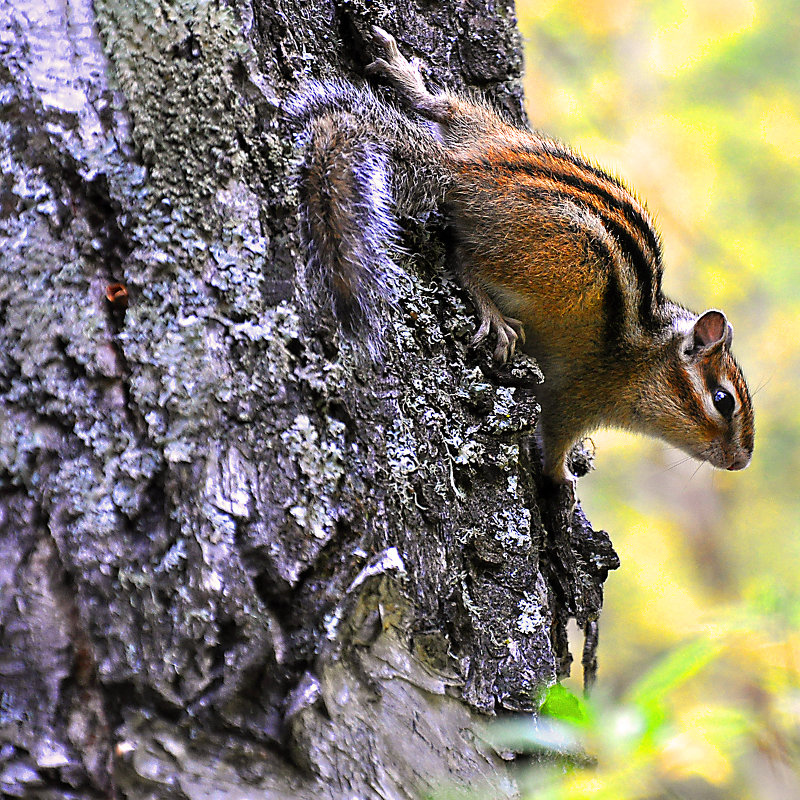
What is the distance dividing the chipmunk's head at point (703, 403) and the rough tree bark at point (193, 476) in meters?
1.38

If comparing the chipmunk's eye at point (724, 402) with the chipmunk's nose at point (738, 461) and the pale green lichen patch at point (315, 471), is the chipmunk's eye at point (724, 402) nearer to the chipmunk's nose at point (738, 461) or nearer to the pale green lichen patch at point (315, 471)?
the chipmunk's nose at point (738, 461)

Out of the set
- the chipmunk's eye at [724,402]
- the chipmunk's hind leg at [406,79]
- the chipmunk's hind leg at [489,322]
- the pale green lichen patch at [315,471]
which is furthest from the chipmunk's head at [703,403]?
the pale green lichen patch at [315,471]

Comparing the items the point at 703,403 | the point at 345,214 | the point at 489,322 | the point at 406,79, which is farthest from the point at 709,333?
the point at 345,214

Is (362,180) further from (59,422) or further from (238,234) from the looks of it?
(59,422)

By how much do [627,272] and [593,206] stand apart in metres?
0.21

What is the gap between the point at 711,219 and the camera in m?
5.03

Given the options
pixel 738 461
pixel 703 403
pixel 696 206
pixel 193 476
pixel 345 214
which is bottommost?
pixel 193 476

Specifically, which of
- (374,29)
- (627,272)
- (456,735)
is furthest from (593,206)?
(456,735)

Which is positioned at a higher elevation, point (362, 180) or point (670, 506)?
point (670, 506)

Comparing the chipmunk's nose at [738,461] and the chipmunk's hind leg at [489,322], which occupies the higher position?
the chipmunk's nose at [738,461]

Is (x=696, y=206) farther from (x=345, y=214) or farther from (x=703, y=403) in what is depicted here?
(x=345, y=214)

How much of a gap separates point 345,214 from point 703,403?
160cm

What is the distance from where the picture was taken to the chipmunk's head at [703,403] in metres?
Result: 2.58

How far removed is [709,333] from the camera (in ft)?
8.29
